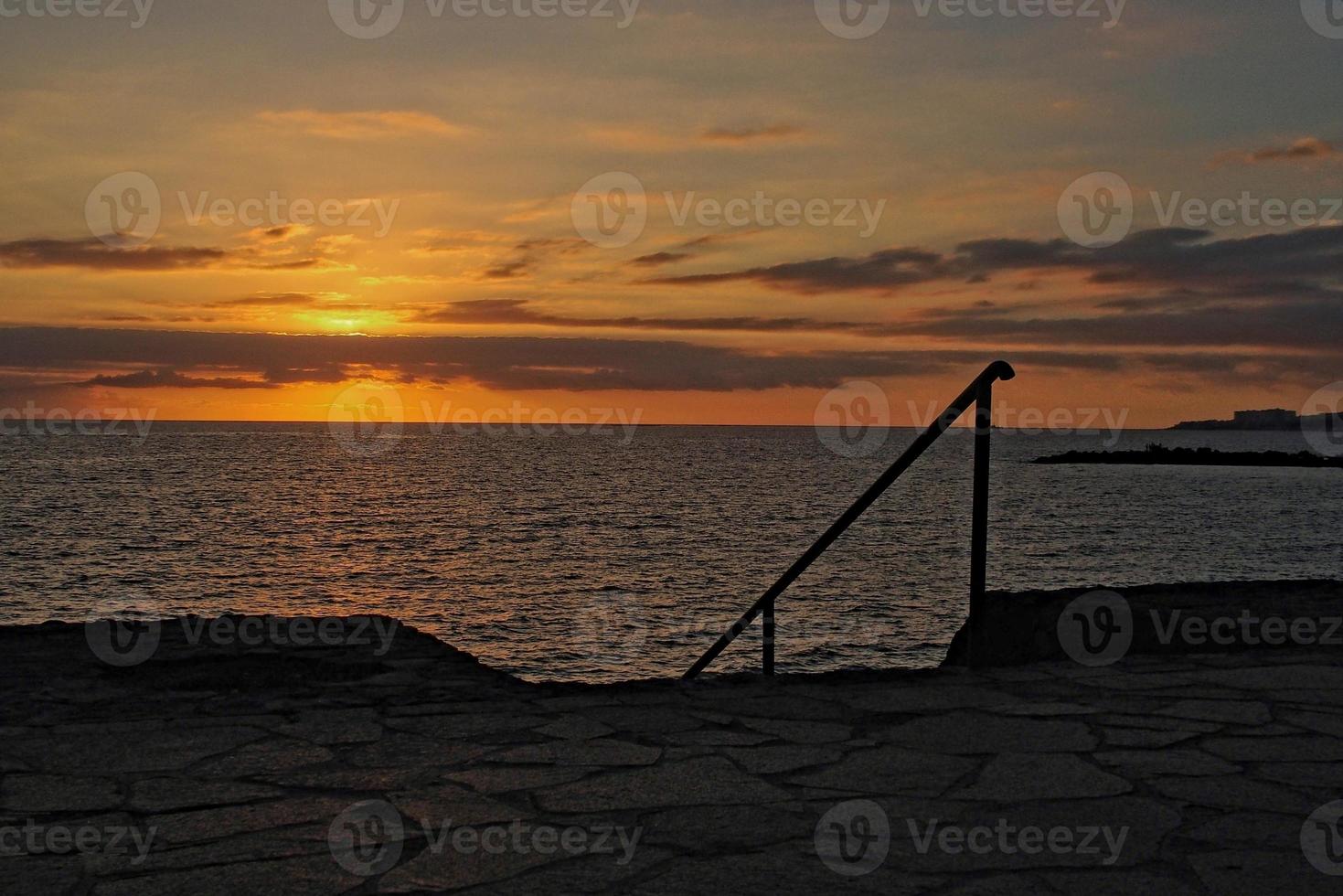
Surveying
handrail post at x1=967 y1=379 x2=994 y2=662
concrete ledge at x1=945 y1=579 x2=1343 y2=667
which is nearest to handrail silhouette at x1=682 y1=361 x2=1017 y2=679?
handrail post at x1=967 y1=379 x2=994 y2=662

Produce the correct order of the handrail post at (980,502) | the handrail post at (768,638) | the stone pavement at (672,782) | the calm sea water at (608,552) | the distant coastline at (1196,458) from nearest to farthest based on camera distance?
1. the stone pavement at (672,782)
2. the handrail post at (980,502)
3. the handrail post at (768,638)
4. the calm sea water at (608,552)
5. the distant coastline at (1196,458)

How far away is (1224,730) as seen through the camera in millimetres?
4148

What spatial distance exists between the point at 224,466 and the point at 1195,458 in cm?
10565

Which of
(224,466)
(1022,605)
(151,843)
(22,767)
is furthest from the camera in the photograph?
(224,466)

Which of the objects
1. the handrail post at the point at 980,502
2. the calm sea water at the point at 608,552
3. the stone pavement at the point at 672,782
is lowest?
the calm sea water at the point at 608,552

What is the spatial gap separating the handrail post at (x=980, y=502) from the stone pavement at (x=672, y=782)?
1.16 feet

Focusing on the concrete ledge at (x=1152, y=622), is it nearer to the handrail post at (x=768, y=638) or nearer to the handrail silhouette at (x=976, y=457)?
the handrail silhouette at (x=976, y=457)

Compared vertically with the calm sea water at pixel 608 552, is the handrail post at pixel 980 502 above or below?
above

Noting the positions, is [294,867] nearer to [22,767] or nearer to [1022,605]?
[22,767]

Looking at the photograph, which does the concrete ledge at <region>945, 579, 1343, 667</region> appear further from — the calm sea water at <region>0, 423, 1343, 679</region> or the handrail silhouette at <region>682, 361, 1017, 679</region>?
the calm sea water at <region>0, 423, 1343, 679</region>

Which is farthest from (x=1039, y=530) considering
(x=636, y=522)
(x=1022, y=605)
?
(x=1022, y=605)

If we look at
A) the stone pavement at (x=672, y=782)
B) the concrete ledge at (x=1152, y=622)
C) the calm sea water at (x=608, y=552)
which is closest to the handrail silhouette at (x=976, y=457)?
the concrete ledge at (x=1152, y=622)

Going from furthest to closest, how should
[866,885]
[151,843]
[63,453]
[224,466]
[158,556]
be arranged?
[63,453]
[224,466]
[158,556]
[151,843]
[866,885]

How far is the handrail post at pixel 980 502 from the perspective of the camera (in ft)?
16.3
